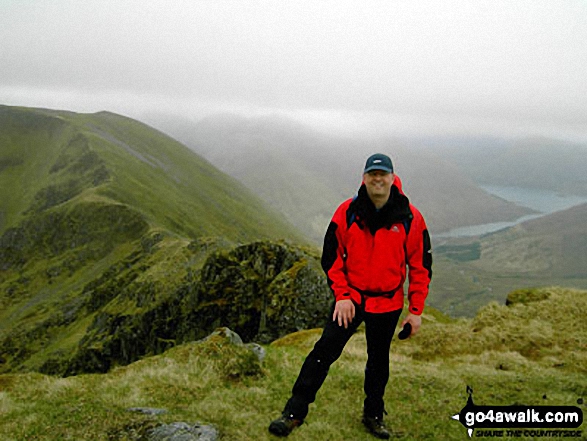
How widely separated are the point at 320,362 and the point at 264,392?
3612 millimetres

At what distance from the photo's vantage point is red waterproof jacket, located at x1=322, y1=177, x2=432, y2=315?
8.20 meters

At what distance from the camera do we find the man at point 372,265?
26.8ft

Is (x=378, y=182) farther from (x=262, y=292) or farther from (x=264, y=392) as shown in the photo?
(x=262, y=292)

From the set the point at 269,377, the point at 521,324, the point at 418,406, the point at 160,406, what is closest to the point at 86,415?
the point at 160,406

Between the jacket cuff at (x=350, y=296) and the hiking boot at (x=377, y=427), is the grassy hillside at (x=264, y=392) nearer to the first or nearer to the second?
the hiking boot at (x=377, y=427)

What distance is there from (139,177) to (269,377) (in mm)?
178771

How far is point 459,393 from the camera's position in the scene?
1204 cm

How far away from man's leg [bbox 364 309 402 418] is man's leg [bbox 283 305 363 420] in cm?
36

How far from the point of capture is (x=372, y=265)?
327 inches

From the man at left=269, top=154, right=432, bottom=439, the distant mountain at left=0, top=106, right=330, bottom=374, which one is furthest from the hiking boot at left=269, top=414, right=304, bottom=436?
the distant mountain at left=0, top=106, right=330, bottom=374

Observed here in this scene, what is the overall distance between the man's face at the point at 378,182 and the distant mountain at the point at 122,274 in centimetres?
2339

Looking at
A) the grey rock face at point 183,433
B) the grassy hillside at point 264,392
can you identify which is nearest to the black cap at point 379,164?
the grassy hillside at point 264,392

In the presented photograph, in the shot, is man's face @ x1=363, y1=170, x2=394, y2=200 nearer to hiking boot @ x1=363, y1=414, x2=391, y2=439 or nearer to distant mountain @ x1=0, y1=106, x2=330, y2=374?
hiking boot @ x1=363, y1=414, x2=391, y2=439

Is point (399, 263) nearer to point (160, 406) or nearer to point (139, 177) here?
point (160, 406)
